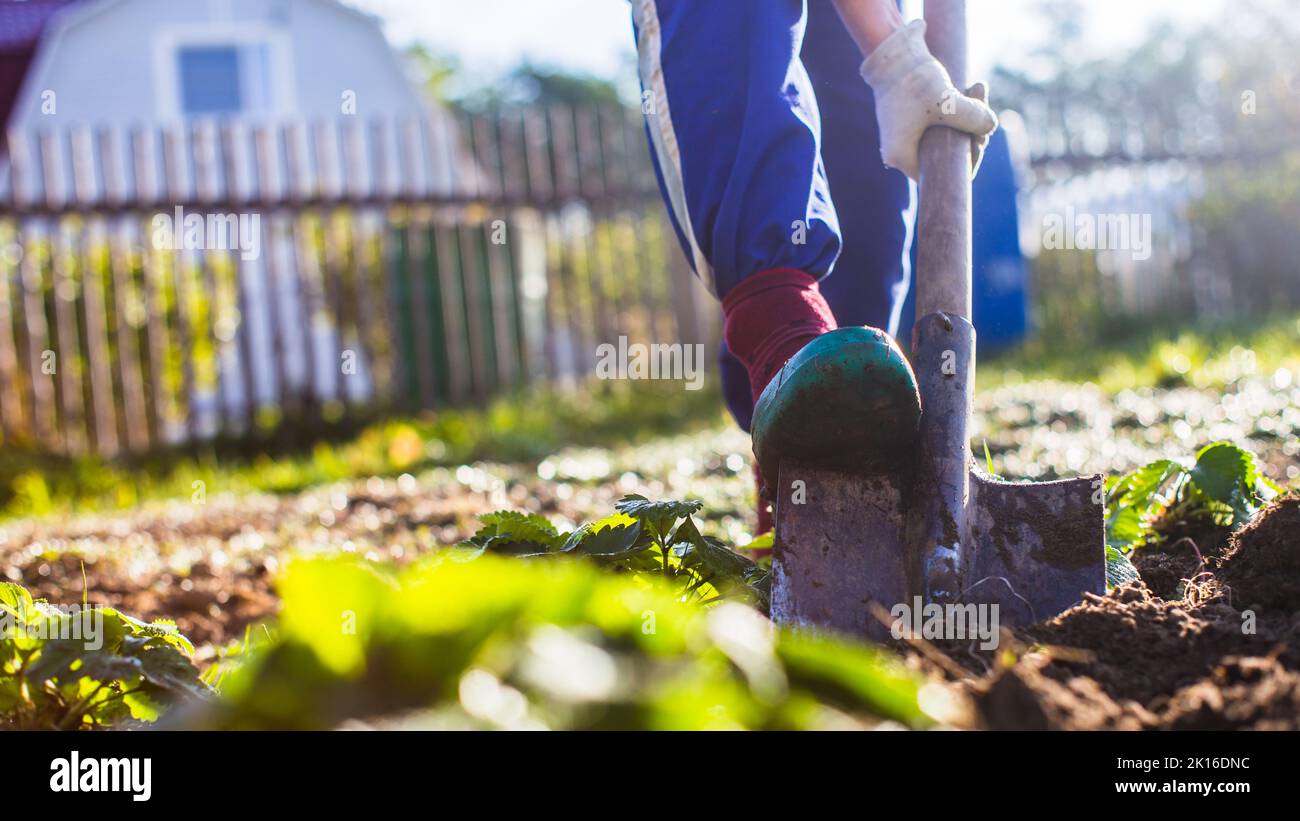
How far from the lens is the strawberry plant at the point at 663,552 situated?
1.61 m

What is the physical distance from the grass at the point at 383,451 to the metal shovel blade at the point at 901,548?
14.1ft

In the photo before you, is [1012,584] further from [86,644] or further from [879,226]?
[86,644]

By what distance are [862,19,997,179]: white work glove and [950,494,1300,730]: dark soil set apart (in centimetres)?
77

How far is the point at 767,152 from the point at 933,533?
2.25 feet

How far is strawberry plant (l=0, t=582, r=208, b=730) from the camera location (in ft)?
4.28

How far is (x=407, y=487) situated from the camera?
4918mm
